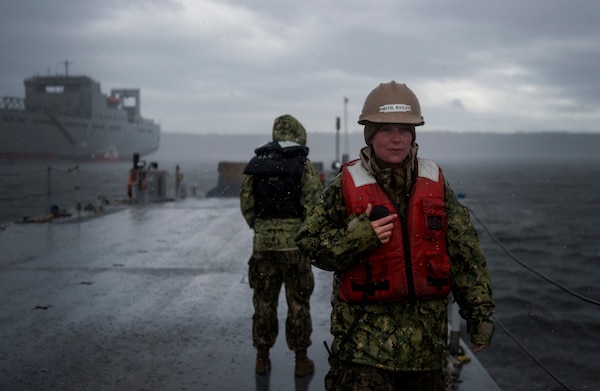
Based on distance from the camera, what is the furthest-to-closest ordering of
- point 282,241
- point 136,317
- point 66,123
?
point 66,123, point 136,317, point 282,241

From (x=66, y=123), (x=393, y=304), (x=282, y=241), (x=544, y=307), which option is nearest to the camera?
(x=393, y=304)

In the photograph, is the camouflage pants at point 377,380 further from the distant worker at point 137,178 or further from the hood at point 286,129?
the distant worker at point 137,178

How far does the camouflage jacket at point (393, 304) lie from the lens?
2537mm

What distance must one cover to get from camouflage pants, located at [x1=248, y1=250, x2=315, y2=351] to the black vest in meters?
0.35

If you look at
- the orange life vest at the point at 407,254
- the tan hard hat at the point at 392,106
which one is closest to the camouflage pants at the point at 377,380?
the orange life vest at the point at 407,254

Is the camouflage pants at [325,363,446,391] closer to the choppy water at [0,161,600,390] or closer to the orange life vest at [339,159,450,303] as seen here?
the orange life vest at [339,159,450,303]

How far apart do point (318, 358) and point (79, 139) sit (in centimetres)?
12031

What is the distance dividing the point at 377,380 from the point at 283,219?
227cm

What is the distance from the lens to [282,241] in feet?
15.1

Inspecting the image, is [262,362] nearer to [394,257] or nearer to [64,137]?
[394,257]

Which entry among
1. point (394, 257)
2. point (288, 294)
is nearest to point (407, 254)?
point (394, 257)

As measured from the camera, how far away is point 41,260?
9609mm

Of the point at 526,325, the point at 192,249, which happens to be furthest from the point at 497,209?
the point at 192,249

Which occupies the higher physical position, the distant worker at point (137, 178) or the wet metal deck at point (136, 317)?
the distant worker at point (137, 178)
